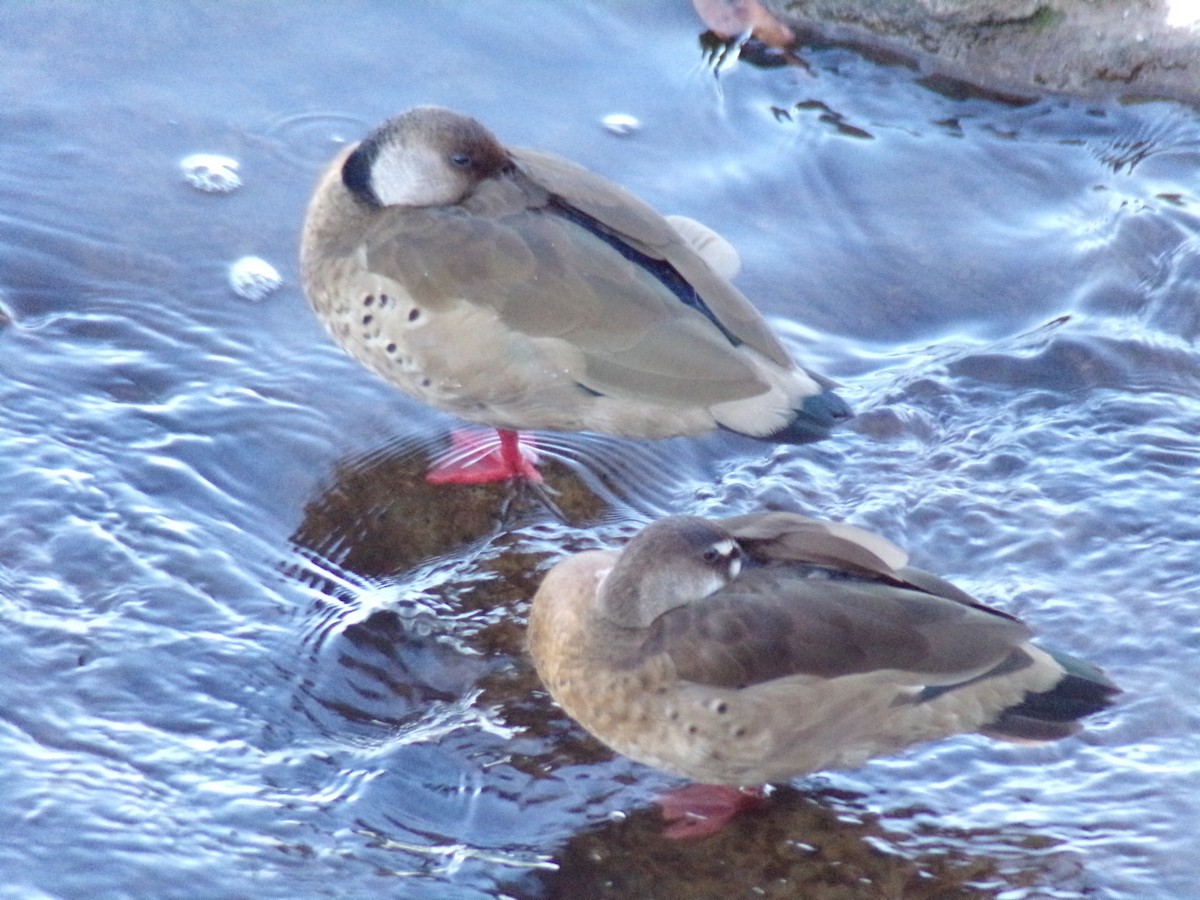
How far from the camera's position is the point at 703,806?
4016 mm

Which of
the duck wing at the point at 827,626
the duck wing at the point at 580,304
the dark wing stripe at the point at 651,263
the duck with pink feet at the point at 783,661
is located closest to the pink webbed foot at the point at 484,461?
the duck wing at the point at 580,304

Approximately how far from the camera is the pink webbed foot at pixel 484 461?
516 cm

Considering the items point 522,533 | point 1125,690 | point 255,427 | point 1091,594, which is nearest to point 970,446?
point 1091,594

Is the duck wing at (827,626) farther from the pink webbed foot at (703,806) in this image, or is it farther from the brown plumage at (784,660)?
the pink webbed foot at (703,806)

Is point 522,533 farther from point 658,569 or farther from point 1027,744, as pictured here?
point 1027,744

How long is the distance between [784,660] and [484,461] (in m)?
1.73

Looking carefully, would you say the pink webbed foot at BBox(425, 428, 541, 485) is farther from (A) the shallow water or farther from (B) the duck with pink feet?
(B) the duck with pink feet

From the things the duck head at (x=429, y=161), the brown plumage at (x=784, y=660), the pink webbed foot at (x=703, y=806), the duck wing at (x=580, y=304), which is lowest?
the pink webbed foot at (x=703, y=806)

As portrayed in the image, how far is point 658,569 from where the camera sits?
12.6ft

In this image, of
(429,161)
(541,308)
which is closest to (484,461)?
(541,308)

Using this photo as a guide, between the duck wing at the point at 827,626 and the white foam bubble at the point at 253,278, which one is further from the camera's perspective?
the white foam bubble at the point at 253,278

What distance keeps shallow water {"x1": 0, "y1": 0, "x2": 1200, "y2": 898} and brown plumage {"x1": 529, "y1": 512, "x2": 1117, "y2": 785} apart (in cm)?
26

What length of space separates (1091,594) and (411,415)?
237cm

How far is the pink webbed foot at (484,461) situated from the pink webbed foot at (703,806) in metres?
1.45
